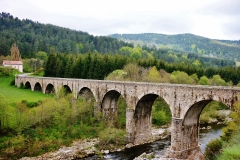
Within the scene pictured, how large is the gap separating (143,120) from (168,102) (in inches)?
362

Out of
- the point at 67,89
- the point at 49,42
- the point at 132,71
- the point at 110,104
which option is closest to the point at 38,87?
the point at 67,89

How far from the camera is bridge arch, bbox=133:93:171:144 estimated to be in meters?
36.2

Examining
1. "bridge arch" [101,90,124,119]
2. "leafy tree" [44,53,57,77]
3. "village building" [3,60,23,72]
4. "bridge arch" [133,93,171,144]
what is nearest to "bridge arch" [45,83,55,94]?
"leafy tree" [44,53,57,77]

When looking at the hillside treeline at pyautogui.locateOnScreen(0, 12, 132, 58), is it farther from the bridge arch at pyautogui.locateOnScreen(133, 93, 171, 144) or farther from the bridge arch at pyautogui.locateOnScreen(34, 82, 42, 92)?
the bridge arch at pyautogui.locateOnScreen(133, 93, 171, 144)

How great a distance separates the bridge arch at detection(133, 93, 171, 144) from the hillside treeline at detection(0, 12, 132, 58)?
69.6 m

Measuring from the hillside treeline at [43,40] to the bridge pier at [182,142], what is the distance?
258 ft

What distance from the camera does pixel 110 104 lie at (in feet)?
143

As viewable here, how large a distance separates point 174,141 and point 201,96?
676 cm

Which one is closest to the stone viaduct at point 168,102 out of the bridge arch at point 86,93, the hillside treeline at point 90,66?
the bridge arch at point 86,93

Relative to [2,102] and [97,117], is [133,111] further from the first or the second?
[2,102]

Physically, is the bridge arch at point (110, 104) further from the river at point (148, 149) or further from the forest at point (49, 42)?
the forest at point (49, 42)

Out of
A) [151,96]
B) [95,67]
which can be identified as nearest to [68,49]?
[95,67]

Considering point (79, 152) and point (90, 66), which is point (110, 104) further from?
point (90, 66)

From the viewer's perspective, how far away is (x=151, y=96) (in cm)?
3472
